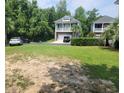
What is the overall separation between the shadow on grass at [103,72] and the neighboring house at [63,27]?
0.29 m

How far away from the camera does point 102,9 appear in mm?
1528

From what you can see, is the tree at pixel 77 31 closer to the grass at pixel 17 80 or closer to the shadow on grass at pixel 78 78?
the shadow on grass at pixel 78 78

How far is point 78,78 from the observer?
5.32 feet

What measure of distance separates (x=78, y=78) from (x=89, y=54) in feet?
0.76

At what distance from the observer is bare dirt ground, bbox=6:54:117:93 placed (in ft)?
5.11

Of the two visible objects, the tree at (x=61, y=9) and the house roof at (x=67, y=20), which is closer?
the tree at (x=61, y=9)

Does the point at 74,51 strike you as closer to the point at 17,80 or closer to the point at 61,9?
the point at 61,9

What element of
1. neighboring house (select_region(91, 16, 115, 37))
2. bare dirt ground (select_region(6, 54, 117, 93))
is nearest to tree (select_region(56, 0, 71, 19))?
neighboring house (select_region(91, 16, 115, 37))

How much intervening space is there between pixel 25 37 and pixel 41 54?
0.66ft

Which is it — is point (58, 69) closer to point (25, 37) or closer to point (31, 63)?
point (31, 63)

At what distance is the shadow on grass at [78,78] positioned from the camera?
154 centimetres

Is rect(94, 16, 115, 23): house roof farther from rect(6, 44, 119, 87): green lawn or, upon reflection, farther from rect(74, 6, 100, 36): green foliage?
rect(6, 44, 119, 87): green lawn

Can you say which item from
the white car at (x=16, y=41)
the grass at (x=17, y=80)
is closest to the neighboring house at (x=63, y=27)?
the white car at (x=16, y=41)

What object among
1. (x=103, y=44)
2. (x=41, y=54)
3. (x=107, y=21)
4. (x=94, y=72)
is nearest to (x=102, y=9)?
(x=107, y=21)
